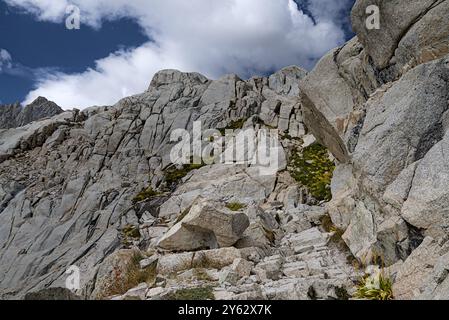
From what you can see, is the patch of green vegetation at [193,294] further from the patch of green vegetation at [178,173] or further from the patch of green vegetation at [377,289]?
the patch of green vegetation at [178,173]

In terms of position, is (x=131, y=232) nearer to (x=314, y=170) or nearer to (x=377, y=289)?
(x=314, y=170)

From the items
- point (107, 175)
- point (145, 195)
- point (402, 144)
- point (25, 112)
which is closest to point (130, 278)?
point (402, 144)

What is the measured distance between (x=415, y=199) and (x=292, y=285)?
4774 millimetres

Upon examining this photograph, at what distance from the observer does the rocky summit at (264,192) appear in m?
12.3

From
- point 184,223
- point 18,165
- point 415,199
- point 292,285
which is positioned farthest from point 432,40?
point 18,165

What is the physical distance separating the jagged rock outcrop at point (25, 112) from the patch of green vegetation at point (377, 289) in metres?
121

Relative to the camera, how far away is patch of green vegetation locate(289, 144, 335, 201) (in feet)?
135

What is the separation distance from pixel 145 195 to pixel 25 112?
86.6 metres

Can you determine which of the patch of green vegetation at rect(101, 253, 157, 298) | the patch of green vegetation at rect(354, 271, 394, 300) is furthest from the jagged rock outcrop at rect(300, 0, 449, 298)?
the patch of green vegetation at rect(101, 253, 157, 298)

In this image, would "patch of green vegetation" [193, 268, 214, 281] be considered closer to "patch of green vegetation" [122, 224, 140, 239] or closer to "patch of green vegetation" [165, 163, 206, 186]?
"patch of green vegetation" [122, 224, 140, 239]

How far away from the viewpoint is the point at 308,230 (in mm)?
23500

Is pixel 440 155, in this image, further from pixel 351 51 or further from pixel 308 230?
pixel 351 51

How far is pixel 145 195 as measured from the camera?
5191 cm

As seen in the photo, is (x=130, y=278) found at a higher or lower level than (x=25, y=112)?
lower
